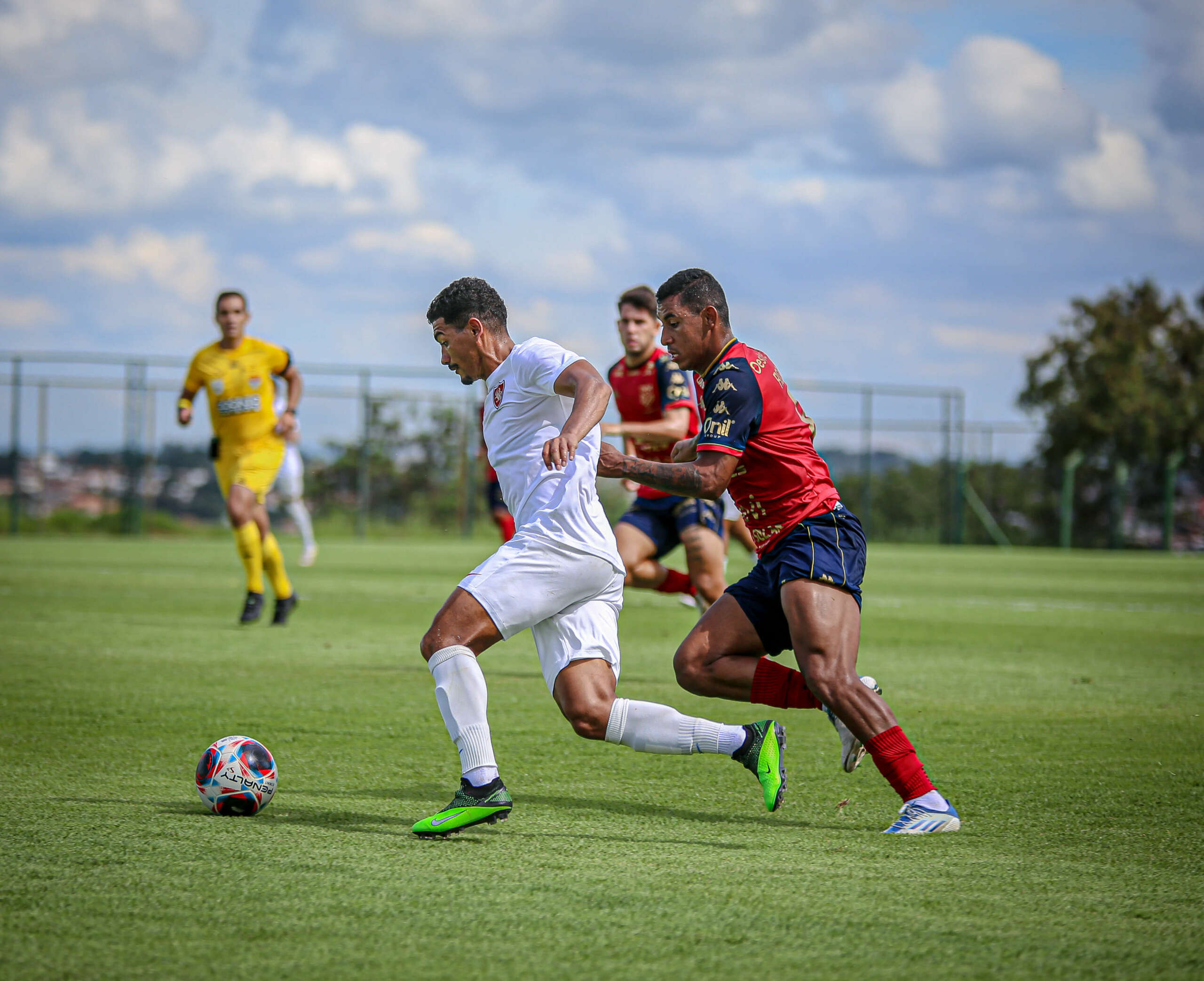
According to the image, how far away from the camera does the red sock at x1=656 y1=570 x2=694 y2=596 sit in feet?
30.9

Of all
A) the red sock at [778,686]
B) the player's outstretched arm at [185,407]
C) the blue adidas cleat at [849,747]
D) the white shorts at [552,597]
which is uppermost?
the player's outstretched arm at [185,407]

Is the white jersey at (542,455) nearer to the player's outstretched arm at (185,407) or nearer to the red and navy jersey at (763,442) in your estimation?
the red and navy jersey at (763,442)

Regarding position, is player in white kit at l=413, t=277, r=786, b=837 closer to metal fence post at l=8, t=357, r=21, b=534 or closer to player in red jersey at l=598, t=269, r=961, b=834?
player in red jersey at l=598, t=269, r=961, b=834

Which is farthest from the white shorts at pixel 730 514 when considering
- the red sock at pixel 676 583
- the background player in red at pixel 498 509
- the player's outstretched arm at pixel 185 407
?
the player's outstretched arm at pixel 185 407

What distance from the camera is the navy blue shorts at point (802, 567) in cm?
463

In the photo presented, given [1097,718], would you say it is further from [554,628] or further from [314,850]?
[314,850]

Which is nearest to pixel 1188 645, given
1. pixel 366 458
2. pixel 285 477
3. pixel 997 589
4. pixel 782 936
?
pixel 997 589

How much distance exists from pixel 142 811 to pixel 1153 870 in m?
3.37

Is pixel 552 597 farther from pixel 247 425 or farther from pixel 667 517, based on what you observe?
pixel 247 425

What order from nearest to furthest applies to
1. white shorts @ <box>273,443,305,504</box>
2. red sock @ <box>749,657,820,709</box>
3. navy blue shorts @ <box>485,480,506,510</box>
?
red sock @ <box>749,657,820,709</box> < navy blue shorts @ <box>485,480,506,510</box> < white shorts @ <box>273,443,305,504</box>

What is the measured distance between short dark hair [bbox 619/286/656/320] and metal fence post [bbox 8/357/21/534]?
2531cm

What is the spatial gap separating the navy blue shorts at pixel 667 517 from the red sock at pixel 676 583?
1.07ft

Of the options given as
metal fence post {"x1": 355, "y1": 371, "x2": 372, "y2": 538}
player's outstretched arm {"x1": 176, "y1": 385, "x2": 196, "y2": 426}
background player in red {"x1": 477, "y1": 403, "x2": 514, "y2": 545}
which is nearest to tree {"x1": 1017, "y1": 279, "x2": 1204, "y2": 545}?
metal fence post {"x1": 355, "y1": 371, "x2": 372, "y2": 538}

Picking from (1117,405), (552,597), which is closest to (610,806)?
(552,597)
